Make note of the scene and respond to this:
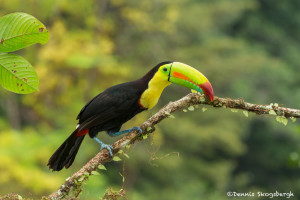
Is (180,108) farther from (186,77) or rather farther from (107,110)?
(107,110)

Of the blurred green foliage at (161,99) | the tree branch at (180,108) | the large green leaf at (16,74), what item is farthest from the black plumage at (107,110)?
the blurred green foliage at (161,99)

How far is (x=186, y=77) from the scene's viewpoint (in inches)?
98.7

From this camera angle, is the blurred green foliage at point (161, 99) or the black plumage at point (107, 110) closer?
the black plumage at point (107, 110)

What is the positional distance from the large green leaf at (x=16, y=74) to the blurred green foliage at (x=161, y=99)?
344 inches

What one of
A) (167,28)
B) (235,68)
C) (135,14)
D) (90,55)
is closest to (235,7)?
(235,68)

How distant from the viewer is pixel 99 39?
46.0 ft

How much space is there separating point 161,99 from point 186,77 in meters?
13.3

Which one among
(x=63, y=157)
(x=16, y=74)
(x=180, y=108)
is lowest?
(x=16, y=74)

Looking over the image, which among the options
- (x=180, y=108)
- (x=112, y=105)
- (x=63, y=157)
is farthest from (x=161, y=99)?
(x=180, y=108)

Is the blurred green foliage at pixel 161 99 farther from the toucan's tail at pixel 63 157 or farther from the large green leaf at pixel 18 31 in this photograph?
the large green leaf at pixel 18 31

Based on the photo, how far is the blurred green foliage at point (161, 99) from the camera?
1178cm

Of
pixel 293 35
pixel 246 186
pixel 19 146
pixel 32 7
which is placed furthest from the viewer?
pixel 293 35

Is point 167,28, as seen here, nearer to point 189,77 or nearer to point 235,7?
point 235,7

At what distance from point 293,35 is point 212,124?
30.8 feet
